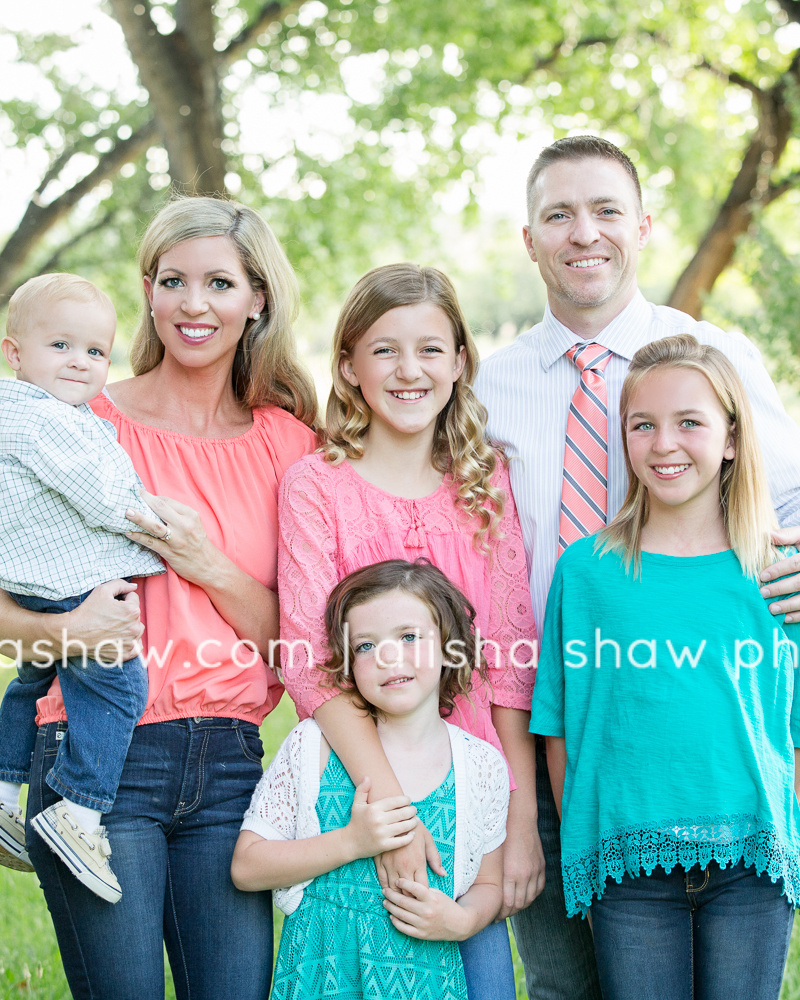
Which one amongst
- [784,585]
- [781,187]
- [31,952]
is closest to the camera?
[784,585]

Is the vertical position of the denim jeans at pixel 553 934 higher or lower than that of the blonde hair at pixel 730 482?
lower

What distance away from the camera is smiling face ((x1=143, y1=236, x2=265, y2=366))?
2746mm

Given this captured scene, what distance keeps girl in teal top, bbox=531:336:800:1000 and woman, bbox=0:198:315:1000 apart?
0.85m

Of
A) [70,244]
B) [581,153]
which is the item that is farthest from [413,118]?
[581,153]

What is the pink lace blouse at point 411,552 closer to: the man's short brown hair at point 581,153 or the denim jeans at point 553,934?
the denim jeans at point 553,934

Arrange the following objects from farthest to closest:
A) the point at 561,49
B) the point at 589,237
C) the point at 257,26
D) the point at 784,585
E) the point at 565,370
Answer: the point at 561,49
the point at 257,26
the point at 565,370
the point at 589,237
the point at 784,585

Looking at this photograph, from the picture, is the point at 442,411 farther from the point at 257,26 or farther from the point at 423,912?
the point at 257,26

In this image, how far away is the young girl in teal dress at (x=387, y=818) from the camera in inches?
91.3

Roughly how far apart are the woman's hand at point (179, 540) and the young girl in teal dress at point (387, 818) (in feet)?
1.20

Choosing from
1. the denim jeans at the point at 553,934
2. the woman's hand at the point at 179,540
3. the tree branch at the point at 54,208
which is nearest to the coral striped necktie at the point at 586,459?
the denim jeans at the point at 553,934

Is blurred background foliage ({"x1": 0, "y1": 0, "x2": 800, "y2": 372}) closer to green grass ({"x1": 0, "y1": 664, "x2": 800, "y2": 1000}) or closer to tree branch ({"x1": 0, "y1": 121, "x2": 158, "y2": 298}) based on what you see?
tree branch ({"x1": 0, "y1": 121, "x2": 158, "y2": 298})

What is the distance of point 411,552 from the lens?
2.70 m

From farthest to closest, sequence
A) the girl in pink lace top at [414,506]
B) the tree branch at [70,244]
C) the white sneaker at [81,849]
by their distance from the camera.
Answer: the tree branch at [70,244], the girl in pink lace top at [414,506], the white sneaker at [81,849]

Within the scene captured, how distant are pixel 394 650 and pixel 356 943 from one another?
0.71 m
